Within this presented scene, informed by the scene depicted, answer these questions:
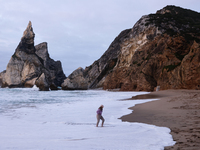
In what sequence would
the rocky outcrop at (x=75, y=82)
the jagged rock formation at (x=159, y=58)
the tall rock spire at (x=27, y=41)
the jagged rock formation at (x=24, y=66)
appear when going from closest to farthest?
the jagged rock formation at (x=159, y=58)
the rocky outcrop at (x=75, y=82)
the jagged rock formation at (x=24, y=66)
the tall rock spire at (x=27, y=41)

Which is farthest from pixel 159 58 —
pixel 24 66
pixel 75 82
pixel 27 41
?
pixel 27 41

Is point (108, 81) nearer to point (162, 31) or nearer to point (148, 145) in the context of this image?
point (162, 31)

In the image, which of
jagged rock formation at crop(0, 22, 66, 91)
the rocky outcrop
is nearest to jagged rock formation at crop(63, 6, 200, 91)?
the rocky outcrop

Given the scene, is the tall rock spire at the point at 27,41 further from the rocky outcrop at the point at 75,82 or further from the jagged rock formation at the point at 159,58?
the jagged rock formation at the point at 159,58

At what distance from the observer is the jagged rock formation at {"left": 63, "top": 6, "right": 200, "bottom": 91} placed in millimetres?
28392

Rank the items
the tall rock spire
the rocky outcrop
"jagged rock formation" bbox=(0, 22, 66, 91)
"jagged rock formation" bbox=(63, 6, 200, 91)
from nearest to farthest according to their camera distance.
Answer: "jagged rock formation" bbox=(63, 6, 200, 91) → the rocky outcrop → "jagged rock formation" bbox=(0, 22, 66, 91) → the tall rock spire

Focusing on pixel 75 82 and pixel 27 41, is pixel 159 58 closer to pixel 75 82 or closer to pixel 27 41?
pixel 75 82

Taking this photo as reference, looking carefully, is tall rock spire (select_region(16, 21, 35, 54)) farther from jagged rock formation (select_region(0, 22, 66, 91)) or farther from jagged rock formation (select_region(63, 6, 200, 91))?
jagged rock formation (select_region(63, 6, 200, 91))

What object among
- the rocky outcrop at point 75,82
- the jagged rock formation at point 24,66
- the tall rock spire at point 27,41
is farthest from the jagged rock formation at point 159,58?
the tall rock spire at point 27,41

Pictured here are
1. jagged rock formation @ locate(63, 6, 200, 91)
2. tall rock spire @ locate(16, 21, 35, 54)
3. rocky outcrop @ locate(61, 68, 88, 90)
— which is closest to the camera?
jagged rock formation @ locate(63, 6, 200, 91)

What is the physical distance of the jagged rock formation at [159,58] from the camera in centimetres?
2839

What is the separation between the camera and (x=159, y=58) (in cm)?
4172

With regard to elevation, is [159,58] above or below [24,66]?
below

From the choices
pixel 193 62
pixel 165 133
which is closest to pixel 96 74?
pixel 193 62
